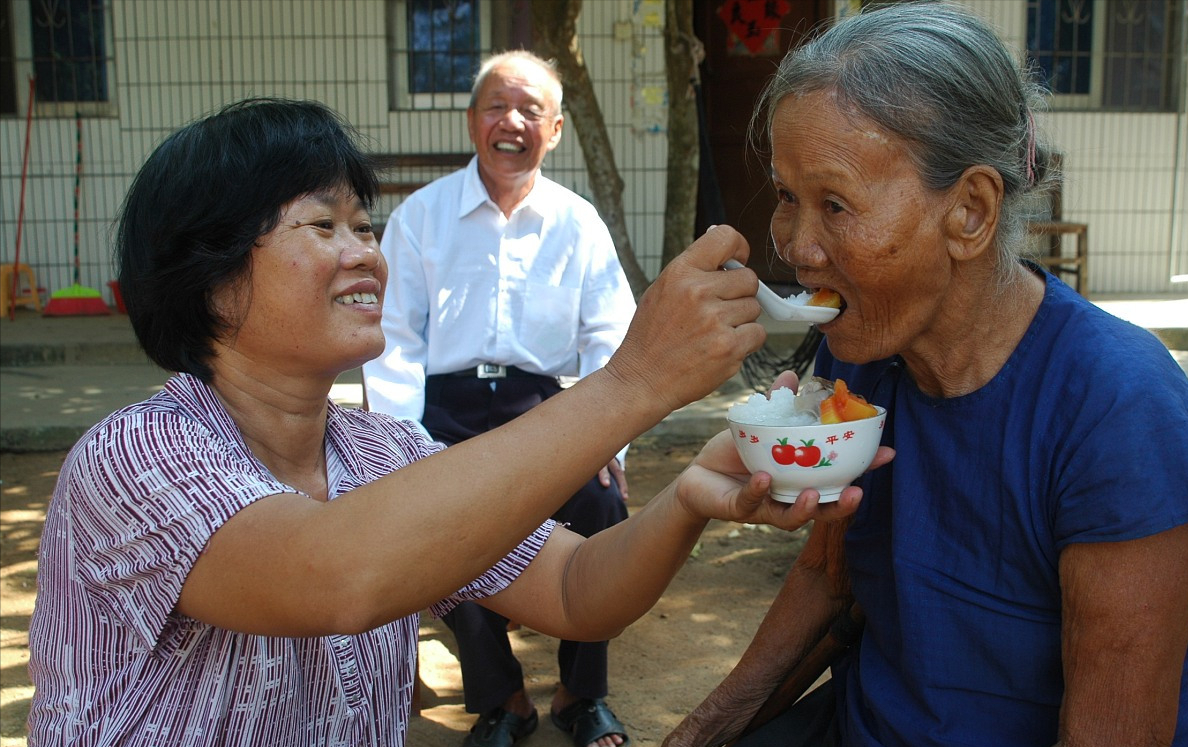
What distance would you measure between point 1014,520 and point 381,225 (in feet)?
26.4

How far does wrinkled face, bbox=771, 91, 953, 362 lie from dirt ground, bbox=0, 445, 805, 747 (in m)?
2.20

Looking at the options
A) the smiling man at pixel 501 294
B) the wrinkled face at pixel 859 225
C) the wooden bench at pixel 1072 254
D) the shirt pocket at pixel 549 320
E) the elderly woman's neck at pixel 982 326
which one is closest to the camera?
the wrinkled face at pixel 859 225

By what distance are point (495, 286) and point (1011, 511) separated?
2571mm

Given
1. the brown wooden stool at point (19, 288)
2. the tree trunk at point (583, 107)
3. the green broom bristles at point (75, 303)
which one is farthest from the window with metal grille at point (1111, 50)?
the brown wooden stool at point (19, 288)

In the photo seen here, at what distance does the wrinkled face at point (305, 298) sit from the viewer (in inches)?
71.4

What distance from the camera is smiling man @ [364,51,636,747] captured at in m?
3.90

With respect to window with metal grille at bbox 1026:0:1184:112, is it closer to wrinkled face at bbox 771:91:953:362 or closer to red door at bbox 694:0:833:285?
red door at bbox 694:0:833:285

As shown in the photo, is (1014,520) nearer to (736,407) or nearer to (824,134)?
(736,407)

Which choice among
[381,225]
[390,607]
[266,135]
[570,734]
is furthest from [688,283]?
[381,225]

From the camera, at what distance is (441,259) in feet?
13.2

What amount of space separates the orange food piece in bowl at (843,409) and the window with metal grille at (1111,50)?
29.8ft

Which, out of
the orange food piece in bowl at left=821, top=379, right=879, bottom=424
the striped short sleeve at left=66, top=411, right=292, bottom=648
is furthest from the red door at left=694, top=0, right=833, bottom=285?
the striped short sleeve at left=66, top=411, right=292, bottom=648

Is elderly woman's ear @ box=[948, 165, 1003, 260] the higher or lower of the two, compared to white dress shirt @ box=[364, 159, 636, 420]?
higher

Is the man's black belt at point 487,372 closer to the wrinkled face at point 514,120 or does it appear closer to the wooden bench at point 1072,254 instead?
the wrinkled face at point 514,120
